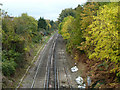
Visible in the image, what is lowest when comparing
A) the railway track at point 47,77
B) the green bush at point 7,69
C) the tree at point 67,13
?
the railway track at point 47,77

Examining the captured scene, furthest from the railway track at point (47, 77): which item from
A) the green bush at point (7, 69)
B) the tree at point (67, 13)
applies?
the tree at point (67, 13)

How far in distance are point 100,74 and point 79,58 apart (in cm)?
1100

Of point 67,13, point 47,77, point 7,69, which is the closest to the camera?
point 7,69

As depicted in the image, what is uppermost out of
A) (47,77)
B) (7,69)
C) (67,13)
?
(67,13)

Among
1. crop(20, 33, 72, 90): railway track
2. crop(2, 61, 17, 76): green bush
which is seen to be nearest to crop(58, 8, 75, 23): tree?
crop(20, 33, 72, 90): railway track

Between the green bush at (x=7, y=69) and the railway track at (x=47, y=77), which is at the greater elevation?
the green bush at (x=7, y=69)

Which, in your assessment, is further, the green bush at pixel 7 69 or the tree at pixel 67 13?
the tree at pixel 67 13

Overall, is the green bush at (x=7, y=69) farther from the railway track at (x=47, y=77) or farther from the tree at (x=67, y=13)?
the tree at (x=67, y=13)

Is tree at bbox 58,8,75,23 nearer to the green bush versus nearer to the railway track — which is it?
the railway track

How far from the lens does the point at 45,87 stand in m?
16.2

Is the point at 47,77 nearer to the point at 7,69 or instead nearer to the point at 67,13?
the point at 7,69

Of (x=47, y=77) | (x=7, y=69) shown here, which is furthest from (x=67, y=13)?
(x=7, y=69)

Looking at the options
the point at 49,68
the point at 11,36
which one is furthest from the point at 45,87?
A: the point at 11,36

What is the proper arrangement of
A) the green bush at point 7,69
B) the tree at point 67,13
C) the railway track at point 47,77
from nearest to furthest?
1. the green bush at point 7,69
2. the railway track at point 47,77
3. the tree at point 67,13
